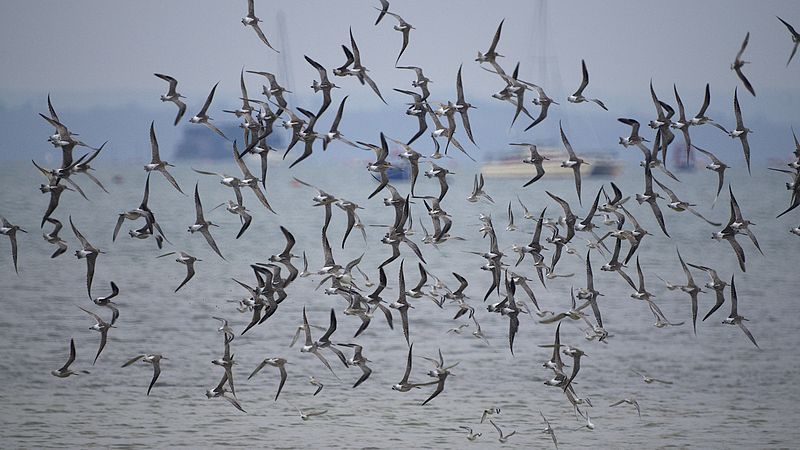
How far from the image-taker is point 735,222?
27438mm

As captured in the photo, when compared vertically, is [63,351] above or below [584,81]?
below

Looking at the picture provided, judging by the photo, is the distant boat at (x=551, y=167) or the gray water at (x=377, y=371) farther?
the distant boat at (x=551, y=167)

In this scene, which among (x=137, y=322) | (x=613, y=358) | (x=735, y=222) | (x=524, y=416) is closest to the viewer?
(x=735, y=222)

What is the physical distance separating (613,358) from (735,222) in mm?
13802

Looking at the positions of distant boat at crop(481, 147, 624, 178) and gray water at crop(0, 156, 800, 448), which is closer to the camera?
gray water at crop(0, 156, 800, 448)

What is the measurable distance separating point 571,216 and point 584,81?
10.1 feet

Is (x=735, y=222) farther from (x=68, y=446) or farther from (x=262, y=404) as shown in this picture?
(x=68, y=446)

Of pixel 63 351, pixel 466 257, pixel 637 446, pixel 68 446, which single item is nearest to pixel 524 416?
pixel 637 446

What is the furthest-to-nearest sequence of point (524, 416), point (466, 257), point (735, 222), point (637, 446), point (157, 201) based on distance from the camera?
point (157, 201), point (466, 257), point (524, 416), point (637, 446), point (735, 222)

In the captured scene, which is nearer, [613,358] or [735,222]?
[735,222]

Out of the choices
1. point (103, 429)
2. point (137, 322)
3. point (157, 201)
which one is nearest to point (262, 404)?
point (103, 429)

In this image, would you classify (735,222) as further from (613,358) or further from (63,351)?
(63,351)

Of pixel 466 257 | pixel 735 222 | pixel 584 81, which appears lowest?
pixel 466 257

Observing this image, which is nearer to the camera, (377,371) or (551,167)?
(377,371)
